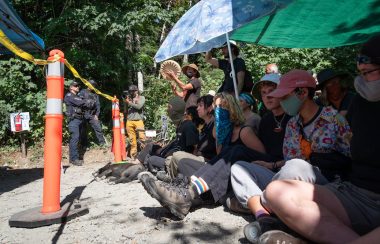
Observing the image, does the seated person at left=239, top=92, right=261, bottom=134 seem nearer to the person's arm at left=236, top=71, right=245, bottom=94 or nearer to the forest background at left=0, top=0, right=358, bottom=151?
the person's arm at left=236, top=71, right=245, bottom=94

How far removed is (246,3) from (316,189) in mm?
2027

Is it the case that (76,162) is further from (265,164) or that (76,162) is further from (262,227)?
(262,227)

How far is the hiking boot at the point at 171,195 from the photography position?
2.83m

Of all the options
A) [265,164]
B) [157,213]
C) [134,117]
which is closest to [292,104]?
[265,164]

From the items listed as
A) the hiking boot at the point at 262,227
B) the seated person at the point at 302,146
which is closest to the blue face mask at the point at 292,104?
the seated person at the point at 302,146

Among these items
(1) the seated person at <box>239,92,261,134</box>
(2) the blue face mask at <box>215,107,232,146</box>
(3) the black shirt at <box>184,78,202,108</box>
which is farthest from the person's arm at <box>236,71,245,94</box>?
(2) the blue face mask at <box>215,107,232,146</box>

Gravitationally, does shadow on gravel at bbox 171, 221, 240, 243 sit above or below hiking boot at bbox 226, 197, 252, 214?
below

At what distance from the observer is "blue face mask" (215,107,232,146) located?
3471 mm

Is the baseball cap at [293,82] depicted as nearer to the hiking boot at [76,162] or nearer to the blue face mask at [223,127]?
the blue face mask at [223,127]

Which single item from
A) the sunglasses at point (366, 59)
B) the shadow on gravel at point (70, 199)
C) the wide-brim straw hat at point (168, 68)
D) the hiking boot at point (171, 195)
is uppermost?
the wide-brim straw hat at point (168, 68)

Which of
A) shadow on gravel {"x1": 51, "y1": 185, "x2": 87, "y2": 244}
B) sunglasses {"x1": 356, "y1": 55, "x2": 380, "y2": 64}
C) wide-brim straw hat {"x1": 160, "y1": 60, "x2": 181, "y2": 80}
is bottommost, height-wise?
shadow on gravel {"x1": 51, "y1": 185, "x2": 87, "y2": 244}

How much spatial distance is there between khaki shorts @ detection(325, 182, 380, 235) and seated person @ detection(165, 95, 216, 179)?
5.90ft

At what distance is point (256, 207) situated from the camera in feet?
8.00

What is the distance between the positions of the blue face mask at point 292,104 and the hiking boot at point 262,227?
0.85 meters
